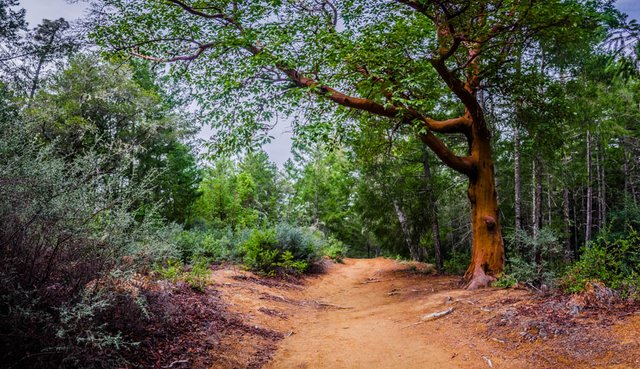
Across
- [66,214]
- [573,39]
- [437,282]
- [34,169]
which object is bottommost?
[437,282]

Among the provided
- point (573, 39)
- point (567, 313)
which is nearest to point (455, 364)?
point (567, 313)

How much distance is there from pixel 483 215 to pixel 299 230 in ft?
19.7

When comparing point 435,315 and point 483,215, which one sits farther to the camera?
point 483,215

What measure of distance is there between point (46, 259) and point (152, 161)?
1650 centimetres

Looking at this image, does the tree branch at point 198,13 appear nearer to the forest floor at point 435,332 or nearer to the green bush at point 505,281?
the forest floor at point 435,332

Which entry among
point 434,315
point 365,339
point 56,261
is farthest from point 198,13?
point 434,315

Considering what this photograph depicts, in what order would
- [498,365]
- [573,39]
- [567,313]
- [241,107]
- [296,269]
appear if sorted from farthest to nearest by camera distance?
[296,269] → [241,107] → [573,39] → [567,313] → [498,365]

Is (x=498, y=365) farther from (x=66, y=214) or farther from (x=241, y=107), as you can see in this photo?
(x=241, y=107)

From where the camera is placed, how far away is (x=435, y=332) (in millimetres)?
5352

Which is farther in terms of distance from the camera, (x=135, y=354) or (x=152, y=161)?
(x=152, y=161)

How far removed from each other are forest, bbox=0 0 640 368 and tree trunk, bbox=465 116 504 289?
0.05 m

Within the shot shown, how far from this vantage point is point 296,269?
38.0ft

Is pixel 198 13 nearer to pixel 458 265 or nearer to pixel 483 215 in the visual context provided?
pixel 483 215

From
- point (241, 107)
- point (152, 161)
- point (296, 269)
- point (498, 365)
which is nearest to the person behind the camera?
point (498, 365)
